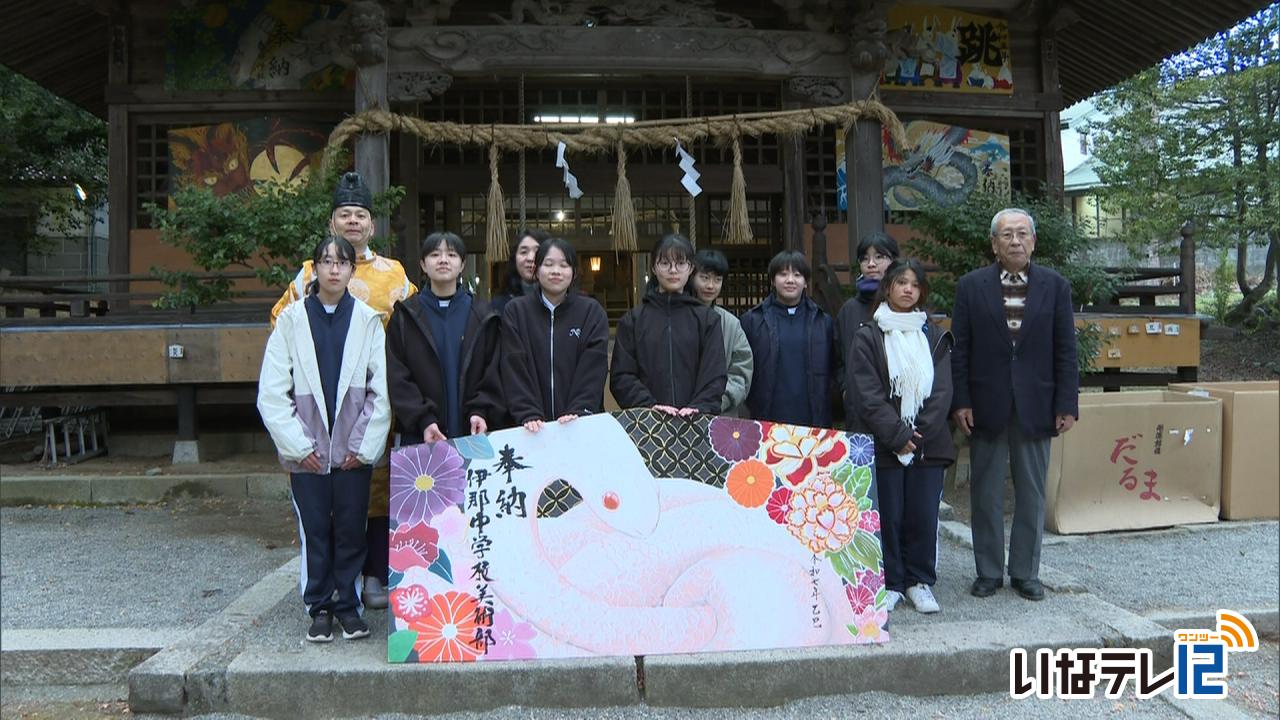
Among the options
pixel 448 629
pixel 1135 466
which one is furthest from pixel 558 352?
pixel 1135 466

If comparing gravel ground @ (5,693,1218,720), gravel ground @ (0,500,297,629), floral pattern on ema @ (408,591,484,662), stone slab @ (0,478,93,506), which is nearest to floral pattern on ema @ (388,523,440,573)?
floral pattern on ema @ (408,591,484,662)

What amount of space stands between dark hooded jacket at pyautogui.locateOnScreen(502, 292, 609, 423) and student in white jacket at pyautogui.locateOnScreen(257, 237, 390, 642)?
1.98ft

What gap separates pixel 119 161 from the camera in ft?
31.0

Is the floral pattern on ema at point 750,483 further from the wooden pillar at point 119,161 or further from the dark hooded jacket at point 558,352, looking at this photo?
the wooden pillar at point 119,161

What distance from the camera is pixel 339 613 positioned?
3443 millimetres

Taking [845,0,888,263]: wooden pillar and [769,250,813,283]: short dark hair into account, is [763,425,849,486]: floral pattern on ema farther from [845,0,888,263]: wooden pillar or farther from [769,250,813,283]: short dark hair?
[845,0,888,263]: wooden pillar

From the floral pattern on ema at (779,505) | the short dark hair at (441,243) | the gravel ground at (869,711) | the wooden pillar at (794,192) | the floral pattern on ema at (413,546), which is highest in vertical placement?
the wooden pillar at (794,192)

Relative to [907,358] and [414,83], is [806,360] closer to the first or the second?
[907,358]

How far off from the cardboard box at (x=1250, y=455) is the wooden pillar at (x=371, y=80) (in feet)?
23.4

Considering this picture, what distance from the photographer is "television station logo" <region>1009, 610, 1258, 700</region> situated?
3246 mm

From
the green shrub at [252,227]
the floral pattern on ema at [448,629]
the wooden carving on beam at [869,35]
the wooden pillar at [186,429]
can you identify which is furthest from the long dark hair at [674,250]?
the wooden pillar at [186,429]

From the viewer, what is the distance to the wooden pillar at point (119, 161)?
941 cm

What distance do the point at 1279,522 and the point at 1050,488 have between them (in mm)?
1514

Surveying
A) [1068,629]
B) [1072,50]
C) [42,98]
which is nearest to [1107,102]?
[1072,50]
